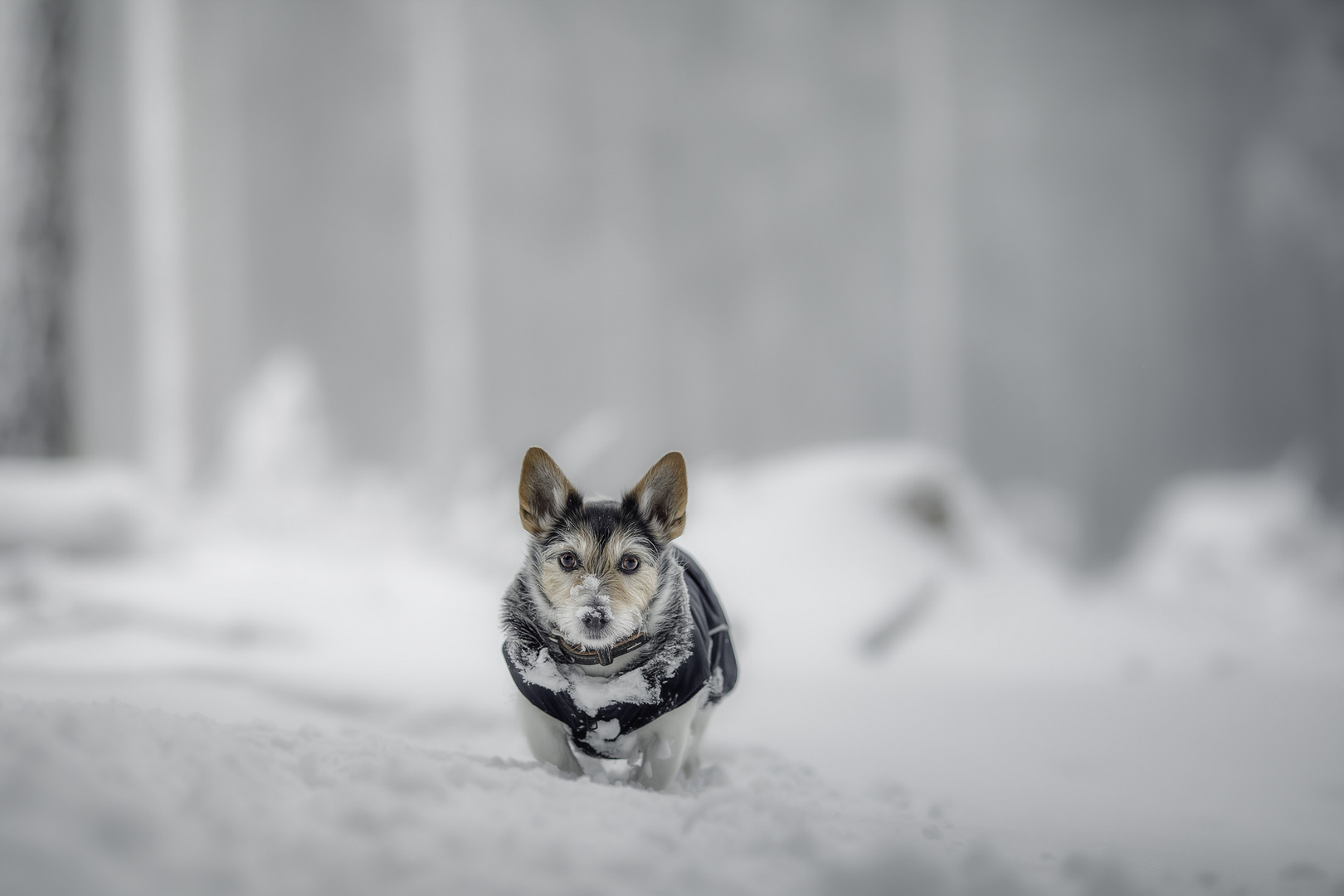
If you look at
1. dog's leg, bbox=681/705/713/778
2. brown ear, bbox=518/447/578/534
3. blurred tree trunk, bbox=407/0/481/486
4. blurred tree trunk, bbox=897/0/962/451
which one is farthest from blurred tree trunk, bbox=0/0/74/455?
blurred tree trunk, bbox=897/0/962/451

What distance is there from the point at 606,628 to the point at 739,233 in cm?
559

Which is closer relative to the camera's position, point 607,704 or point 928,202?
point 607,704

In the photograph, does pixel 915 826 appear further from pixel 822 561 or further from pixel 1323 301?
pixel 1323 301

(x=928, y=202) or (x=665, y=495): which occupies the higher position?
(x=928, y=202)

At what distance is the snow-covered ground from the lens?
80cm

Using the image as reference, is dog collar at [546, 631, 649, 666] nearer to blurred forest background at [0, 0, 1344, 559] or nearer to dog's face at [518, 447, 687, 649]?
Answer: dog's face at [518, 447, 687, 649]

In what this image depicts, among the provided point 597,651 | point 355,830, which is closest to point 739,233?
point 597,651

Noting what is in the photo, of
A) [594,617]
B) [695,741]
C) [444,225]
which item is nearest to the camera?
[594,617]

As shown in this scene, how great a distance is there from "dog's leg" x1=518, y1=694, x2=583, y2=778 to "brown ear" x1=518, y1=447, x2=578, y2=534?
351 millimetres

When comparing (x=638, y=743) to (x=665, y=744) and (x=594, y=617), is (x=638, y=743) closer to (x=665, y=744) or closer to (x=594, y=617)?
(x=665, y=744)

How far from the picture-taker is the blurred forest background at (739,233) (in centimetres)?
524

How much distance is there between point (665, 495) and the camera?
144 centimetres

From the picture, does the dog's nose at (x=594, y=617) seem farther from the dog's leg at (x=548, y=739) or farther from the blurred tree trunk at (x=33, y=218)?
the blurred tree trunk at (x=33, y=218)

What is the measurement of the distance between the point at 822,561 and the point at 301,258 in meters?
4.81
